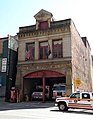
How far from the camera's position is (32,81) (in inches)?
1358

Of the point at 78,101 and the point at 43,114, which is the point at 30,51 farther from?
the point at 43,114

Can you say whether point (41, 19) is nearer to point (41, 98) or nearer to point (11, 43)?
point (11, 43)

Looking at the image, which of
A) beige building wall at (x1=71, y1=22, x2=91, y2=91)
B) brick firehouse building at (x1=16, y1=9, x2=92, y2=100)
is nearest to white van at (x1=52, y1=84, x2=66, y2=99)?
brick firehouse building at (x1=16, y1=9, x2=92, y2=100)

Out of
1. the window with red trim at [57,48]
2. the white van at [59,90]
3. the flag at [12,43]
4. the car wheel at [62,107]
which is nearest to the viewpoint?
the car wheel at [62,107]

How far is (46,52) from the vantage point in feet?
101

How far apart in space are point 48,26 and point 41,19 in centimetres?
184

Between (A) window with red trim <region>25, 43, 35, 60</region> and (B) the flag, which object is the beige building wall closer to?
(A) window with red trim <region>25, 43, 35, 60</region>

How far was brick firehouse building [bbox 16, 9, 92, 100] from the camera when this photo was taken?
2888 cm

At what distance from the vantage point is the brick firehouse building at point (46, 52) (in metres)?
28.9

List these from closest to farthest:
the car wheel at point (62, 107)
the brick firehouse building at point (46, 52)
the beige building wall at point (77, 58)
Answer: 1. the car wheel at point (62, 107)
2. the brick firehouse building at point (46, 52)
3. the beige building wall at point (77, 58)

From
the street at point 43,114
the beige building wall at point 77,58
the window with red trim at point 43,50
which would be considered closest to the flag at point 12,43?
the window with red trim at point 43,50

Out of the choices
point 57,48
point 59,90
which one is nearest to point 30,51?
point 57,48

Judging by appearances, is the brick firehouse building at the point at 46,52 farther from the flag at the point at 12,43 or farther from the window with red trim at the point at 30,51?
the flag at the point at 12,43

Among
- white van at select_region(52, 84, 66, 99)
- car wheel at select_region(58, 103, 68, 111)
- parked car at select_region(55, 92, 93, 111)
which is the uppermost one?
white van at select_region(52, 84, 66, 99)
